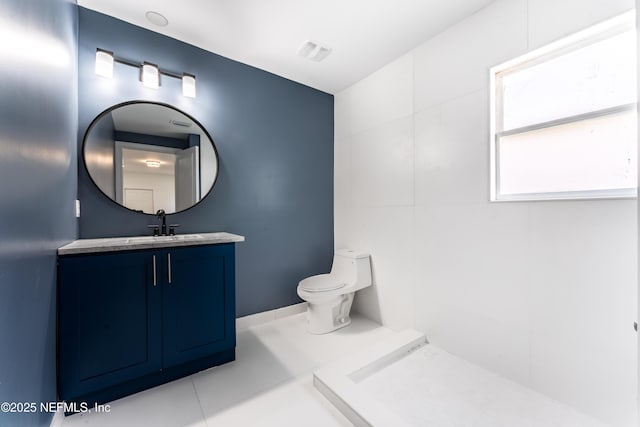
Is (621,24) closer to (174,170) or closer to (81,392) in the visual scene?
(174,170)

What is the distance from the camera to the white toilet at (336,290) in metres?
2.27

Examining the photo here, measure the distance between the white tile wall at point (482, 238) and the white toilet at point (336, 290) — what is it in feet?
0.62

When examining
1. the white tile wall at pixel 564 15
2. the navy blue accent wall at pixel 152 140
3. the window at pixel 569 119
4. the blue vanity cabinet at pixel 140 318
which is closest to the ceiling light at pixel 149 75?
the navy blue accent wall at pixel 152 140

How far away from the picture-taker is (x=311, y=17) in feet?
6.13

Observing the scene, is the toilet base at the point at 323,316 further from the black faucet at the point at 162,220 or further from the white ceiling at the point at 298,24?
the white ceiling at the point at 298,24

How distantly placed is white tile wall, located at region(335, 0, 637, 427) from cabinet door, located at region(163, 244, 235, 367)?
1.44 meters

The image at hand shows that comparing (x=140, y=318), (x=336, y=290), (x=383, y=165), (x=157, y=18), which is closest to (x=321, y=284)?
(x=336, y=290)

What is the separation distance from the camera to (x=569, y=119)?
4.79 ft

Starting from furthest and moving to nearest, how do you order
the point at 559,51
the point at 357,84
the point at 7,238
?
the point at 357,84 < the point at 559,51 < the point at 7,238

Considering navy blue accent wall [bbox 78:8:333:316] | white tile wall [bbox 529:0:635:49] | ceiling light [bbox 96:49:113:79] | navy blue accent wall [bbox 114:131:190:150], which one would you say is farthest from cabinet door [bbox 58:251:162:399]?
white tile wall [bbox 529:0:635:49]

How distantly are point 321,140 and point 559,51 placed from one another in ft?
6.68

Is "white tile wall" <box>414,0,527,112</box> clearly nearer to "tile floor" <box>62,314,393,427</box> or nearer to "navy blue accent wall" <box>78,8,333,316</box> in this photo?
"navy blue accent wall" <box>78,8,333,316</box>

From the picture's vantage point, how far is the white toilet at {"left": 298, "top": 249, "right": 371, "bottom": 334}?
227 centimetres

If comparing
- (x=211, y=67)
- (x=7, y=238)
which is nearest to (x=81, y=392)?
(x=7, y=238)
